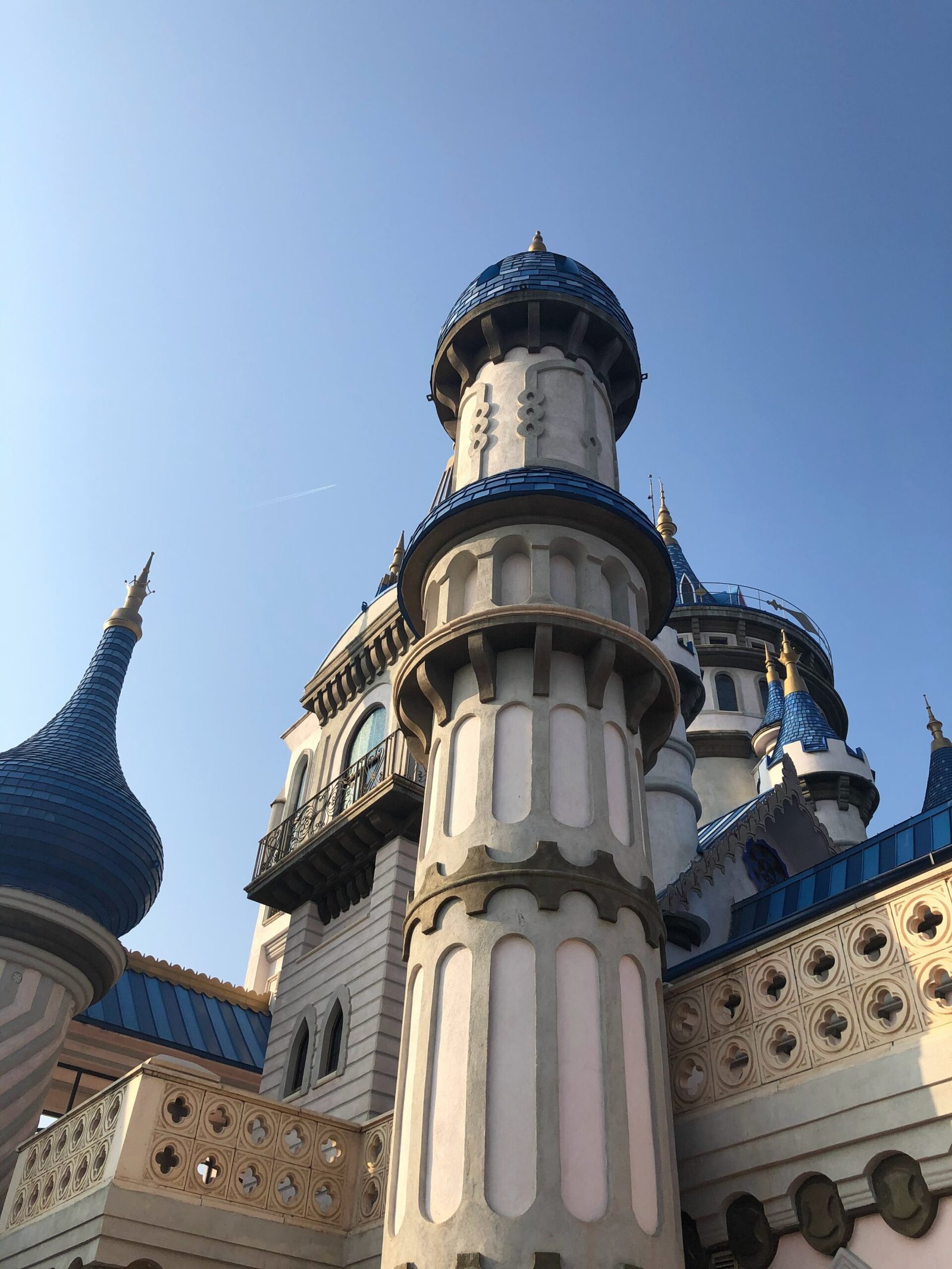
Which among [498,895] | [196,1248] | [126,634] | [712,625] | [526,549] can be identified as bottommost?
[196,1248]

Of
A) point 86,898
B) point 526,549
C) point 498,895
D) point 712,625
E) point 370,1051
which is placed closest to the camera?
point 498,895

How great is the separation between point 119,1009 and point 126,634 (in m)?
9.80

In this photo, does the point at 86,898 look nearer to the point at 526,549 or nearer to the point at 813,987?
the point at 526,549

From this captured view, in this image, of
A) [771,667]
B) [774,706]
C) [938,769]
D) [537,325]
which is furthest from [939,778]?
[537,325]

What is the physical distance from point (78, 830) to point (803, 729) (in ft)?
57.5

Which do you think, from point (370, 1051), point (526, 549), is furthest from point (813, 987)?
point (370, 1051)

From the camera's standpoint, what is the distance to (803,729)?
28.3 metres

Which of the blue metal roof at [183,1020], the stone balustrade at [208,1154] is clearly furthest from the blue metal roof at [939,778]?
the stone balustrade at [208,1154]

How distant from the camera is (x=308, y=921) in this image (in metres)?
22.3

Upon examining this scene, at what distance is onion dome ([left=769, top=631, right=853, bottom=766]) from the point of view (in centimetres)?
2770

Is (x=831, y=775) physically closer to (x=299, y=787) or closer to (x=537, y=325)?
Answer: (x=299, y=787)

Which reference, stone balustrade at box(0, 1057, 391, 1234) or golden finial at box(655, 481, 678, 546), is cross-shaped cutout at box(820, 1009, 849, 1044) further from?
golden finial at box(655, 481, 678, 546)

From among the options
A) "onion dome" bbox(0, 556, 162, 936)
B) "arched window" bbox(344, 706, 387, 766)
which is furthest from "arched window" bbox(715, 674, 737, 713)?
"onion dome" bbox(0, 556, 162, 936)

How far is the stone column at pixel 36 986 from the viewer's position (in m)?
18.9
